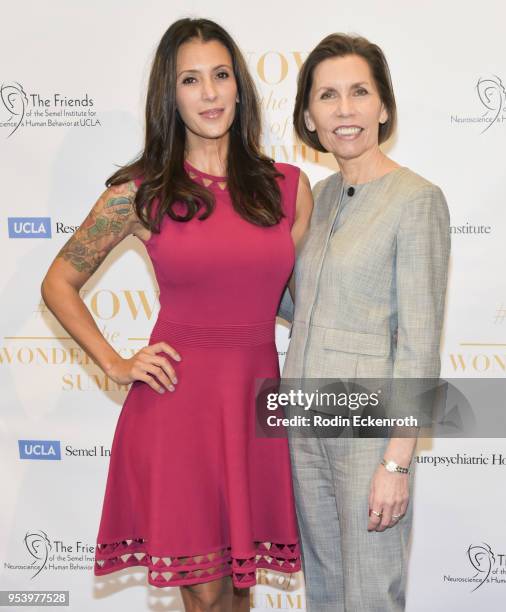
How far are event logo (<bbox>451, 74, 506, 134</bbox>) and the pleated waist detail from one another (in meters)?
1.30

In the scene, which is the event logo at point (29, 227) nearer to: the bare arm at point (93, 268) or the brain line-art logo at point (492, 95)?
the bare arm at point (93, 268)

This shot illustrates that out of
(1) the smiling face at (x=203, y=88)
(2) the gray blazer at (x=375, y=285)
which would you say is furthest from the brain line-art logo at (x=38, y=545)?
(1) the smiling face at (x=203, y=88)

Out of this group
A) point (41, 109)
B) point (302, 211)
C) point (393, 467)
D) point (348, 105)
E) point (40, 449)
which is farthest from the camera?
point (40, 449)

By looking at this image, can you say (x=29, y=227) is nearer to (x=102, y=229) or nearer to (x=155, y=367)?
(x=102, y=229)

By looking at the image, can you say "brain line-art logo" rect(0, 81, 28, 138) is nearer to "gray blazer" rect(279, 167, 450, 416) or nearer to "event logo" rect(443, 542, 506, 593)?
"gray blazer" rect(279, 167, 450, 416)

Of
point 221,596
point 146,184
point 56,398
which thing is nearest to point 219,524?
Answer: point 221,596

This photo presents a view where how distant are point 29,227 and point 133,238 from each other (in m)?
0.42

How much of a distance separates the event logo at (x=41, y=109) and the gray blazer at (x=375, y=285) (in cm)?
134

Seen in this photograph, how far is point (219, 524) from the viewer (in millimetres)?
1979

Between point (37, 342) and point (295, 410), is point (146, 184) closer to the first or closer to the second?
point (295, 410)

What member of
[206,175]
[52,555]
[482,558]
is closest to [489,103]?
[206,175]

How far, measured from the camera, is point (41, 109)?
2916 millimetres

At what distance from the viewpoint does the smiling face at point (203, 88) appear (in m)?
1.97

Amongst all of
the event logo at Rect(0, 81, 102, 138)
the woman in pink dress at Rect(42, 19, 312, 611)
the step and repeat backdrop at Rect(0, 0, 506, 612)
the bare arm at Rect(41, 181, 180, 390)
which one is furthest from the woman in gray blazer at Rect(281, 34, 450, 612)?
the event logo at Rect(0, 81, 102, 138)
